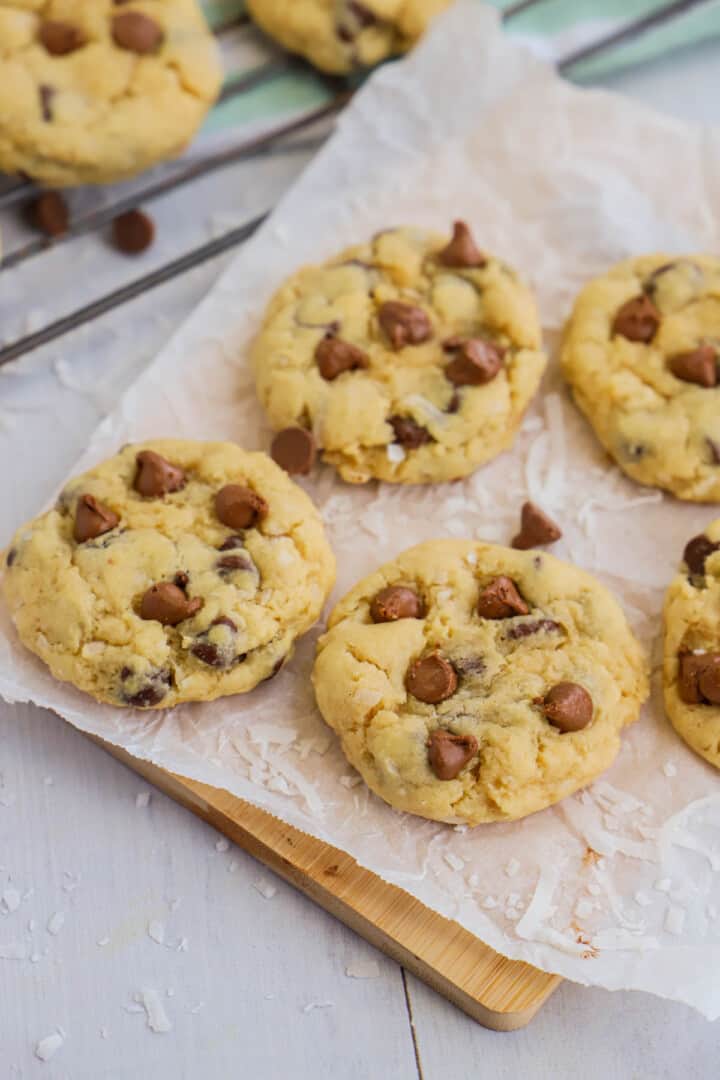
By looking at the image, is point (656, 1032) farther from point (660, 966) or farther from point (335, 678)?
point (335, 678)

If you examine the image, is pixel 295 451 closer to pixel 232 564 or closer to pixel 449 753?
pixel 232 564

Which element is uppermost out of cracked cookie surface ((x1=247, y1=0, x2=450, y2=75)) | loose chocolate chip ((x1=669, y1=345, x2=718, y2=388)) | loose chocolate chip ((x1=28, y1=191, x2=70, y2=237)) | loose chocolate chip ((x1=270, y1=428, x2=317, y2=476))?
cracked cookie surface ((x1=247, y1=0, x2=450, y2=75))

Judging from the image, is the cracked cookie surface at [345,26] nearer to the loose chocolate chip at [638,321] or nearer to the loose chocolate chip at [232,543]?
the loose chocolate chip at [638,321]

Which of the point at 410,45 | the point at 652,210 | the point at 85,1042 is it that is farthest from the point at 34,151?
the point at 85,1042

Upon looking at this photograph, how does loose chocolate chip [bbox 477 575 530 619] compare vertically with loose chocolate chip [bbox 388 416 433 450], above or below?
below

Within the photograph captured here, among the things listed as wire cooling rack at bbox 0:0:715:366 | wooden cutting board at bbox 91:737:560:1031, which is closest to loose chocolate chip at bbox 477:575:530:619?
wooden cutting board at bbox 91:737:560:1031

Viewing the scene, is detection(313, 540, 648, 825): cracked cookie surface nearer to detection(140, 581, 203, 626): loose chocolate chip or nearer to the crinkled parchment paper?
the crinkled parchment paper
